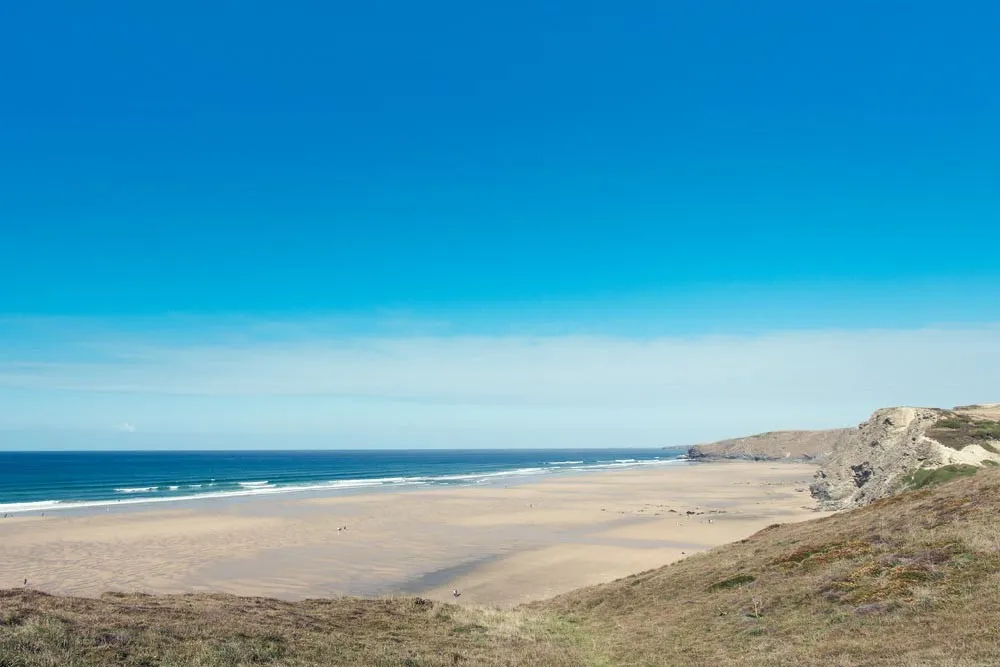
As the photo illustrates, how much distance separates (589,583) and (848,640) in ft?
58.9

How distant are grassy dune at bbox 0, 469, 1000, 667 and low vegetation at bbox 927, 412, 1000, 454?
78.4 feet

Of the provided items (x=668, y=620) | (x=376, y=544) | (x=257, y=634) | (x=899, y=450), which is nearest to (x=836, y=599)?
(x=668, y=620)

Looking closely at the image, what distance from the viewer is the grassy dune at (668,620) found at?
12344 mm

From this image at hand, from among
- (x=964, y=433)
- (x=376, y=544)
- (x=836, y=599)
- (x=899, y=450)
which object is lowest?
(x=376, y=544)

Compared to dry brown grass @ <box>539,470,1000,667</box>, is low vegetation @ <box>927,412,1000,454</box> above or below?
above

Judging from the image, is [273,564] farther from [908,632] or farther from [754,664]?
[908,632]

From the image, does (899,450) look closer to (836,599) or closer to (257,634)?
(836,599)

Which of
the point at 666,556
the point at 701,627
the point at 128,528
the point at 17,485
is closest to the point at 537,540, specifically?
the point at 666,556

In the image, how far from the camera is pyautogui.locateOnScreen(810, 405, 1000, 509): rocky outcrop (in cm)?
4162

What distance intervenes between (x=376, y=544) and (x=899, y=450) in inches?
1518

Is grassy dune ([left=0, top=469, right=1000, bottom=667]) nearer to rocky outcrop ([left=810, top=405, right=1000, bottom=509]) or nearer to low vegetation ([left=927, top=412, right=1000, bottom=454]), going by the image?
rocky outcrop ([left=810, top=405, right=1000, bottom=509])

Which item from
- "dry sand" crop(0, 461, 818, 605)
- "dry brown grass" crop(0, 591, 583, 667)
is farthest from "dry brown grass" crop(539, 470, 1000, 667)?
"dry sand" crop(0, 461, 818, 605)

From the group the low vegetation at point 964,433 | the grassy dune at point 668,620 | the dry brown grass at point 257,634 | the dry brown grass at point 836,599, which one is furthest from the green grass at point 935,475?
the dry brown grass at point 257,634

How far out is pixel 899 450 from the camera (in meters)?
45.3
